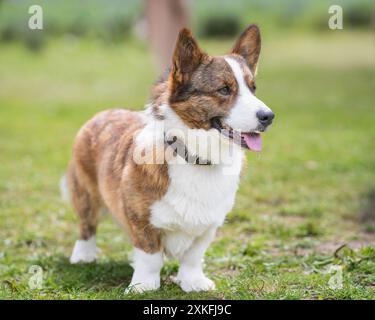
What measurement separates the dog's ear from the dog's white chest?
0.86m

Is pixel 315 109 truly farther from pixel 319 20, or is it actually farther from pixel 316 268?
pixel 319 20

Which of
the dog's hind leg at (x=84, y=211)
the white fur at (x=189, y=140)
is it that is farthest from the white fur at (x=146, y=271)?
the dog's hind leg at (x=84, y=211)

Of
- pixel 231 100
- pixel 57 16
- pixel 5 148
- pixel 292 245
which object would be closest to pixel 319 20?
pixel 57 16

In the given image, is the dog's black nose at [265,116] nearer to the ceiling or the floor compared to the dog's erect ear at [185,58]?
nearer to the floor

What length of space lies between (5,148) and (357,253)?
630 cm

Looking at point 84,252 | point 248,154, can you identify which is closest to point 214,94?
point 84,252

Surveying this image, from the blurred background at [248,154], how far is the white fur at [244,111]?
1.18m

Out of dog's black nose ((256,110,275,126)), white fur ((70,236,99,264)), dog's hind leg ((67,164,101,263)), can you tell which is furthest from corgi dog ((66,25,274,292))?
white fur ((70,236,99,264))

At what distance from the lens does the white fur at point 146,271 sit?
4777 mm

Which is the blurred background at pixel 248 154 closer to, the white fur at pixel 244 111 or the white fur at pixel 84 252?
the white fur at pixel 84 252

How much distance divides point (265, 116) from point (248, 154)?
17.4 ft

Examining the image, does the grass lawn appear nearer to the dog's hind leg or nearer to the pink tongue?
the dog's hind leg

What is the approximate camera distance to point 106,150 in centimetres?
528
